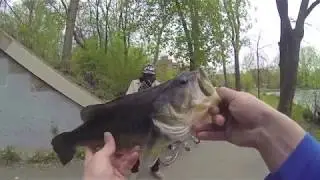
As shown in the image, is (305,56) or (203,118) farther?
(305,56)

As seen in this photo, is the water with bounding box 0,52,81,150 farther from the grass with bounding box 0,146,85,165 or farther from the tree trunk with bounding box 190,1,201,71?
the tree trunk with bounding box 190,1,201,71

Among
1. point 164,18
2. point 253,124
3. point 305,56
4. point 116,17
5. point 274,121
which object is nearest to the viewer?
point 274,121

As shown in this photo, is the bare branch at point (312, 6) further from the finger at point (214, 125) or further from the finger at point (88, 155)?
the finger at point (88, 155)

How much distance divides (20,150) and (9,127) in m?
0.63

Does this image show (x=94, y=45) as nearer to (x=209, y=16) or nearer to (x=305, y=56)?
(x=209, y=16)

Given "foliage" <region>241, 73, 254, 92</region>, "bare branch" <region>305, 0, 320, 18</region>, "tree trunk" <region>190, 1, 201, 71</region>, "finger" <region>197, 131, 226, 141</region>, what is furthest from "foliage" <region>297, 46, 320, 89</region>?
"finger" <region>197, 131, 226, 141</region>

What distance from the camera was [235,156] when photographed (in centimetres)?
1298

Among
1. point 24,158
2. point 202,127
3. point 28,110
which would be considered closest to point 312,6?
point 28,110

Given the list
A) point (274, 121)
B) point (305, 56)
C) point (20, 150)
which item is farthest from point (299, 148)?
point (305, 56)

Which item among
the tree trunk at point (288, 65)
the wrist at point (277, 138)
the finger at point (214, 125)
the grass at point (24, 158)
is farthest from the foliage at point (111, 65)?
the wrist at point (277, 138)

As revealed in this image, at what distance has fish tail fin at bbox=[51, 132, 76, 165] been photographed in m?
2.41

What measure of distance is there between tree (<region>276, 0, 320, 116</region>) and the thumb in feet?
53.9

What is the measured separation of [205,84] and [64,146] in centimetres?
71

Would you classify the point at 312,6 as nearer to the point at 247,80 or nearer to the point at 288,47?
the point at 288,47
